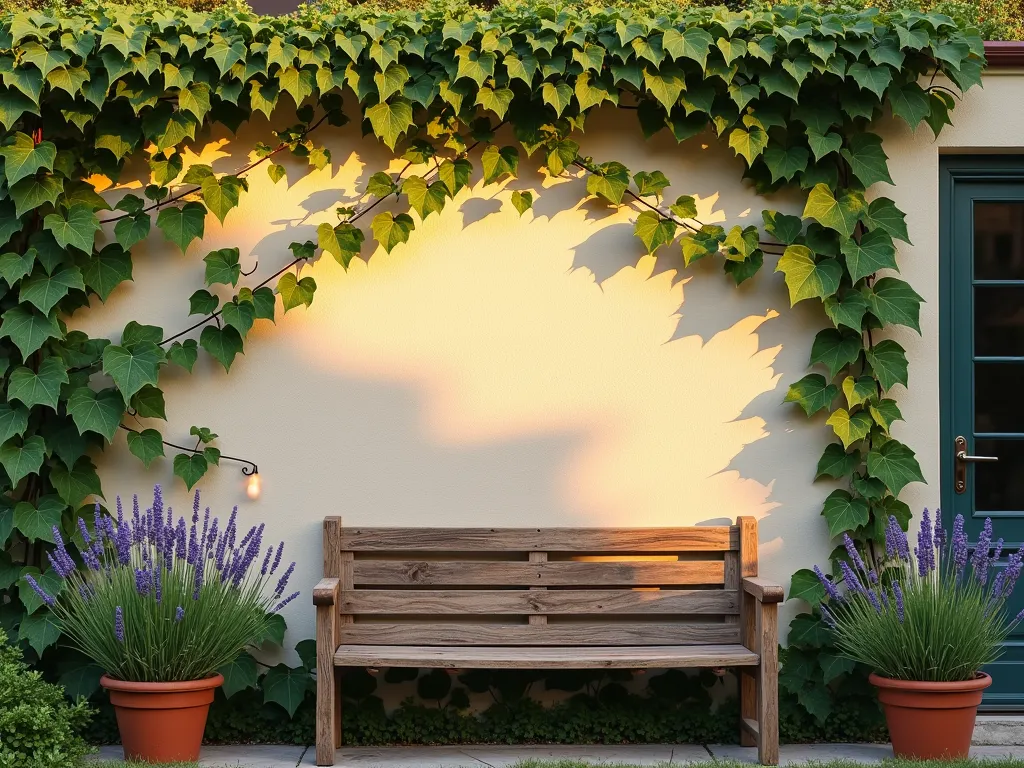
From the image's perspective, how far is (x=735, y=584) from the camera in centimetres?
406

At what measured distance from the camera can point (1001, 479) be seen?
4285mm

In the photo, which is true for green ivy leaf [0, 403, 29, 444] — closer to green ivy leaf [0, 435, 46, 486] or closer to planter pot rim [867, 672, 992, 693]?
green ivy leaf [0, 435, 46, 486]

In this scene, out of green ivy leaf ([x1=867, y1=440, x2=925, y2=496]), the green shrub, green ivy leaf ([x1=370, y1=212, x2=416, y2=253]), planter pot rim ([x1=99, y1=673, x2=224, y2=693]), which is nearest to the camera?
the green shrub

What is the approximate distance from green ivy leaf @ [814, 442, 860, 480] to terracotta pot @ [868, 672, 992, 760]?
0.79 metres

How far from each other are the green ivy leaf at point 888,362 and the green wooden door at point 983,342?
312 mm

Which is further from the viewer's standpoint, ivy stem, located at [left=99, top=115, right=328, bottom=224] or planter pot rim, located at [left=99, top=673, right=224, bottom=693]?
ivy stem, located at [left=99, top=115, right=328, bottom=224]

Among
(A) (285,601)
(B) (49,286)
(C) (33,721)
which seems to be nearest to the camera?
(C) (33,721)

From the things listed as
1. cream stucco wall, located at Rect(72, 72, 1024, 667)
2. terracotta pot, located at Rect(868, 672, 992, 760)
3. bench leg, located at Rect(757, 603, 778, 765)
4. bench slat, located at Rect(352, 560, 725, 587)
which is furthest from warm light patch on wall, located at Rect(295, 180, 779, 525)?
terracotta pot, located at Rect(868, 672, 992, 760)

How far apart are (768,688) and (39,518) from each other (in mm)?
2726

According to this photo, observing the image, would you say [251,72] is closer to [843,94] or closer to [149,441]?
[149,441]

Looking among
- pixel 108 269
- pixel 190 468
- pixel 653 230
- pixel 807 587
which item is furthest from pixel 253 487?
pixel 807 587

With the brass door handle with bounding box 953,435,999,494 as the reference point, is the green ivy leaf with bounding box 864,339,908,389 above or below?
above

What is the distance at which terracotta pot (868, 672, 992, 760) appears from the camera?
3.63 metres

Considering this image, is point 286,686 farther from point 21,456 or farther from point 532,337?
point 532,337
